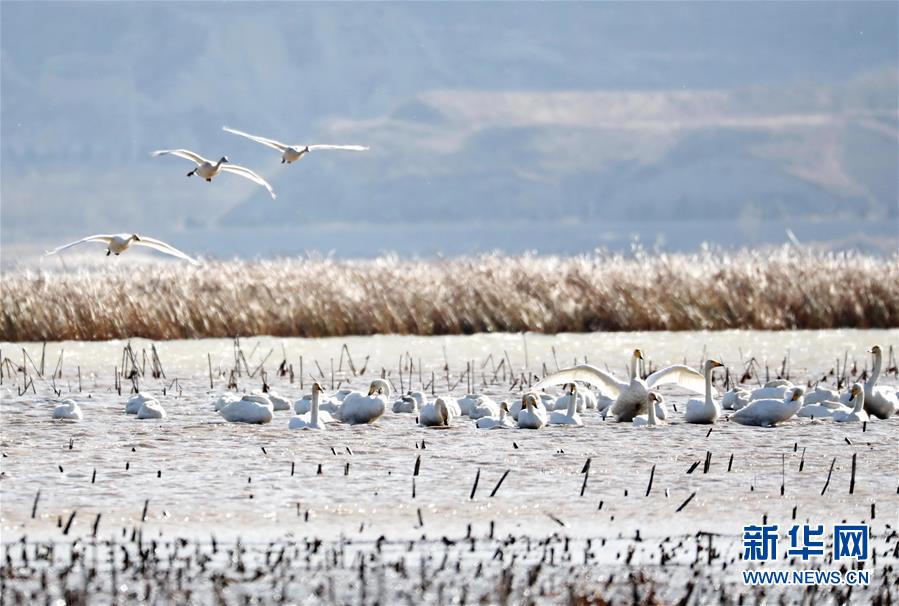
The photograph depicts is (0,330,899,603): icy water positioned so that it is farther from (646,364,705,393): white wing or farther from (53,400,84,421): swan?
(646,364,705,393): white wing

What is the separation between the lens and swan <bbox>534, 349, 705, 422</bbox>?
10195mm

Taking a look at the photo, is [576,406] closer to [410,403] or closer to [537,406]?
[537,406]

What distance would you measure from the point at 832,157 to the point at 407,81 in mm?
40581

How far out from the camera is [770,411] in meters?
9.95

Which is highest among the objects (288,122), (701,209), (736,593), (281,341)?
(288,122)

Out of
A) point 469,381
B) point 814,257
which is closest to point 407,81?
point 814,257

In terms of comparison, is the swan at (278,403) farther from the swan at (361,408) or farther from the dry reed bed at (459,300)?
the dry reed bed at (459,300)

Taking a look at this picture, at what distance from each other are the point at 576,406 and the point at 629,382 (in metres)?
0.48

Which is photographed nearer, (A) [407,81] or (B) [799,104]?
(B) [799,104]

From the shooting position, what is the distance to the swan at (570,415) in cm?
1001

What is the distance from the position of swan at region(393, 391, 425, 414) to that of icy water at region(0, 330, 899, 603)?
8 centimetres

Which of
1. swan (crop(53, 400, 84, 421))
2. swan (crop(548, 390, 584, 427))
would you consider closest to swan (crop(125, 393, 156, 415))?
swan (crop(53, 400, 84, 421))

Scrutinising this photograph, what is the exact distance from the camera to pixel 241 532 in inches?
264

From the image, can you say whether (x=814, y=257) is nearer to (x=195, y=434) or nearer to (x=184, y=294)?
(x=184, y=294)
